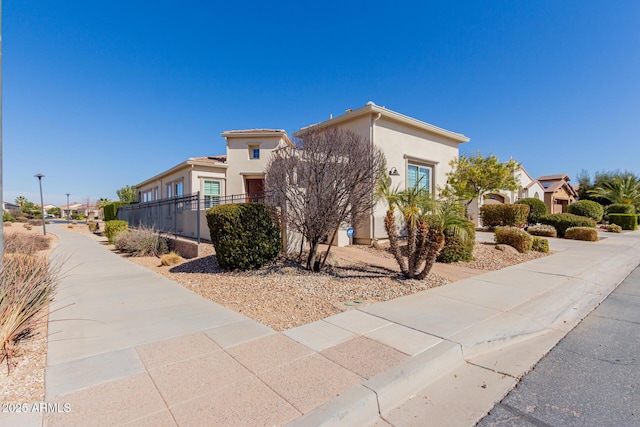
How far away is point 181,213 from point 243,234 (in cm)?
875

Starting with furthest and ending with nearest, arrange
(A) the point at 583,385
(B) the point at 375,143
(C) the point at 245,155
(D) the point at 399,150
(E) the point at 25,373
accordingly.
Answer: (C) the point at 245,155
(D) the point at 399,150
(B) the point at 375,143
(A) the point at 583,385
(E) the point at 25,373

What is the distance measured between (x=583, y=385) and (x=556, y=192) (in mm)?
40844

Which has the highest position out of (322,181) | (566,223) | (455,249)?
(322,181)

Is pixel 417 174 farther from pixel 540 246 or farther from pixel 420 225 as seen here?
pixel 420 225

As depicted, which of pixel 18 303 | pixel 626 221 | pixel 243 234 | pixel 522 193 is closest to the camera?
pixel 18 303

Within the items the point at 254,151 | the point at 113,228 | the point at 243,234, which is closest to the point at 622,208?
the point at 254,151

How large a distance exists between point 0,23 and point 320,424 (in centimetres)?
605

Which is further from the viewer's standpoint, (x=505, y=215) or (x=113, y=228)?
(x=505, y=215)

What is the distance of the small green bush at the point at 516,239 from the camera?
1122cm

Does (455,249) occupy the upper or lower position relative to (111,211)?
lower

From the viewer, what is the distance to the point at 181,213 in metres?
14.7

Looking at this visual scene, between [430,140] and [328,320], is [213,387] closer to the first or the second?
[328,320]

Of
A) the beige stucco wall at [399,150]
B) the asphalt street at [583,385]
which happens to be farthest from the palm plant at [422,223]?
the beige stucco wall at [399,150]

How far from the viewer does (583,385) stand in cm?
320
